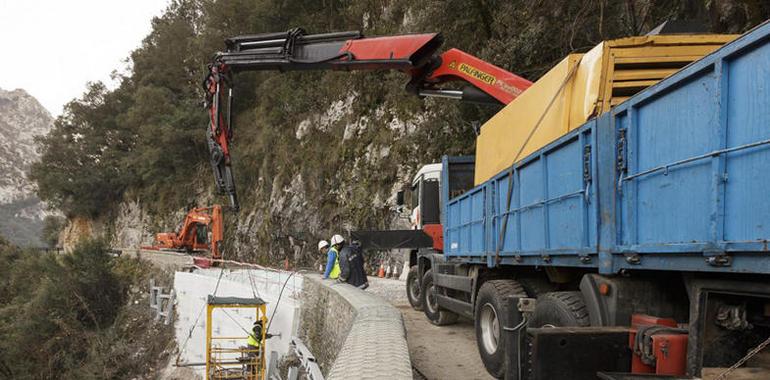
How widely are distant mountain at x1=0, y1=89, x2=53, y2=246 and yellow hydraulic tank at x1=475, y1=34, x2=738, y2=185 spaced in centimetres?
13655

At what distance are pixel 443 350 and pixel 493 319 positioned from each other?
1.69 meters

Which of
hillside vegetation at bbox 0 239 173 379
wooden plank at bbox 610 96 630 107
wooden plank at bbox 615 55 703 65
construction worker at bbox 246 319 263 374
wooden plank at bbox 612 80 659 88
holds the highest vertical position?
wooden plank at bbox 615 55 703 65

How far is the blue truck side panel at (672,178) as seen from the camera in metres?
2.21

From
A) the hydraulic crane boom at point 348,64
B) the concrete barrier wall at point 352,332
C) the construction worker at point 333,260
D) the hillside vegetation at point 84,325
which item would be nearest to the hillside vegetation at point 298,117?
the hydraulic crane boom at point 348,64

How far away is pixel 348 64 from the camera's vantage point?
874 cm

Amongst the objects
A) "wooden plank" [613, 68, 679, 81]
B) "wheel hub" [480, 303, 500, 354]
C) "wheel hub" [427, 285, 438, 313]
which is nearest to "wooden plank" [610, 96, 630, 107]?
"wooden plank" [613, 68, 679, 81]

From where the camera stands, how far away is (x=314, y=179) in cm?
2469

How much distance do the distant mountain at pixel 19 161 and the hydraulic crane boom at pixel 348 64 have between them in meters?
129

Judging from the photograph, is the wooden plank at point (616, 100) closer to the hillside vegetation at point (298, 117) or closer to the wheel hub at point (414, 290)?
the hillside vegetation at point (298, 117)

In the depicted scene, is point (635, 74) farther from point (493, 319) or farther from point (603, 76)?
point (493, 319)

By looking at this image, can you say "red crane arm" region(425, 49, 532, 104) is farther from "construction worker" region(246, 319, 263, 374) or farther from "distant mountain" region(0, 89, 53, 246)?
"distant mountain" region(0, 89, 53, 246)

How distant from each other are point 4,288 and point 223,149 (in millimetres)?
29355

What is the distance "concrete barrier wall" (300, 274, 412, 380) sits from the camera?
3269 mm

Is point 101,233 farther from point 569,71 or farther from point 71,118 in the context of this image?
point 569,71
